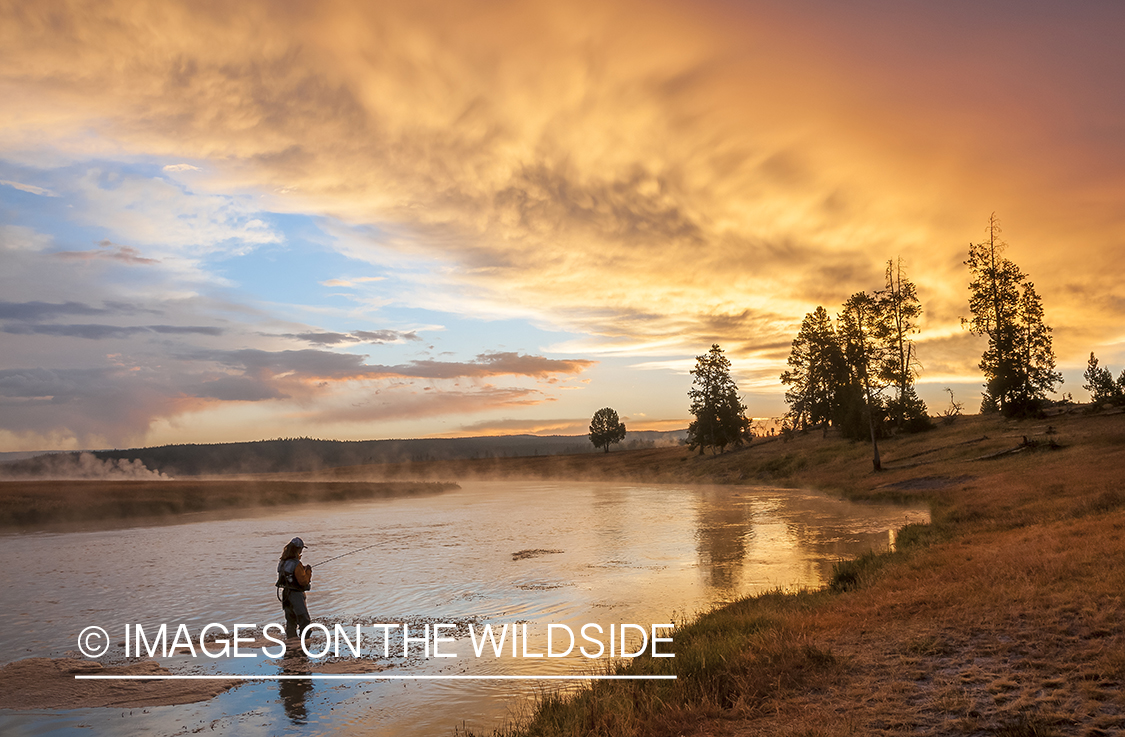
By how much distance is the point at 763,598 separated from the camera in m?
16.1

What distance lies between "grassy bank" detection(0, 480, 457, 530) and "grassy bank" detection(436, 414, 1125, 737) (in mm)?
51125

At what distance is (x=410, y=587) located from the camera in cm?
2244

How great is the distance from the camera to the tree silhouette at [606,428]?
490 feet

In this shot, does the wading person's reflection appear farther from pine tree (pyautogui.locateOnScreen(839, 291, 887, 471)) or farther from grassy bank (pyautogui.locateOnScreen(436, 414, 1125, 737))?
pine tree (pyautogui.locateOnScreen(839, 291, 887, 471))

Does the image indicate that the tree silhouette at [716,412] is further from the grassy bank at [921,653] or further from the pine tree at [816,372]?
the grassy bank at [921,653]

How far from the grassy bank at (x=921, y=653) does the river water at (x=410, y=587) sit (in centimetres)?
242

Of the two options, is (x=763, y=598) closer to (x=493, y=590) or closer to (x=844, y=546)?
(x=493, y=590)

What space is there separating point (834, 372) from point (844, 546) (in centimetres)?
5186

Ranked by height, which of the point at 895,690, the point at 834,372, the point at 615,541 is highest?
the point at 834,372

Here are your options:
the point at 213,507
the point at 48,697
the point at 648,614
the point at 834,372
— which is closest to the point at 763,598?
the point at 648,614

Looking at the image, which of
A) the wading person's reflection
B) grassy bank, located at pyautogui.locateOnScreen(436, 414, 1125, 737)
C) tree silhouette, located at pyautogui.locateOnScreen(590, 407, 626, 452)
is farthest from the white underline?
tree silhouette, located at pyautogui.locateOnScreen(590, 407, 626, 452)

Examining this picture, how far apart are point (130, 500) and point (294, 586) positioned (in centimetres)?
4778

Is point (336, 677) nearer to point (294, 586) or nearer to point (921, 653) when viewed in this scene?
point (294, 586)

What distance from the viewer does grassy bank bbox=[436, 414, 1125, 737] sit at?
7398mm
